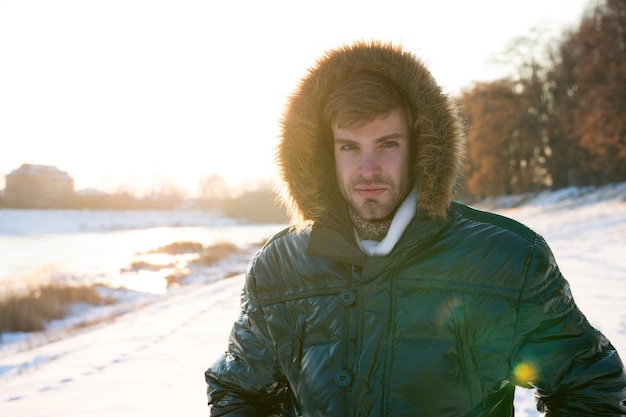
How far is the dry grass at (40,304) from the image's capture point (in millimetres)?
10609

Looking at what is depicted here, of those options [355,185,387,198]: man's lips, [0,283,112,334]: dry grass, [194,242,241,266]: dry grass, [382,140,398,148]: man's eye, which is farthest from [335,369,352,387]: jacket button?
[194,242,241,266]: dry grass

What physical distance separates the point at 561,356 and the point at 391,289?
60cm

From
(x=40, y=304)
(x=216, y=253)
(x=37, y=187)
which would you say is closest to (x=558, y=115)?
(x=216, y=253)

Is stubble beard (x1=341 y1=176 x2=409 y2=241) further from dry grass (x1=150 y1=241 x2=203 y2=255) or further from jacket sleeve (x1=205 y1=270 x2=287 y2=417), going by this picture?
dry grass (x1=150 y1=241 x2=203 y2=255)

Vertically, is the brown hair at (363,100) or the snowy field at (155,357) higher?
the brown hair at (363,100)

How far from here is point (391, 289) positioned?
176 centimetres

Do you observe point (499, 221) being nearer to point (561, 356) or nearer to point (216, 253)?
point (561, 356)

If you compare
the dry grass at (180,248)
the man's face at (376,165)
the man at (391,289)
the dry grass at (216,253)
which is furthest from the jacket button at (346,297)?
the dry grass at (180,248)

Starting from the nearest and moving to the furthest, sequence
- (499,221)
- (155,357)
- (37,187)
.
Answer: (499,221) < (155,357) < (37,187)

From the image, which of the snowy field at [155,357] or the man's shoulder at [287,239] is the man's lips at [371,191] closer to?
the man's shoulder at [287,239]

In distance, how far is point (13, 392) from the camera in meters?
4.94

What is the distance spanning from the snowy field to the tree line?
41.7 ft

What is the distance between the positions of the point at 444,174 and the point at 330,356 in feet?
2.83

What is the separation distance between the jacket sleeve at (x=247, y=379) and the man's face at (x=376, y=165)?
0.67 meters
